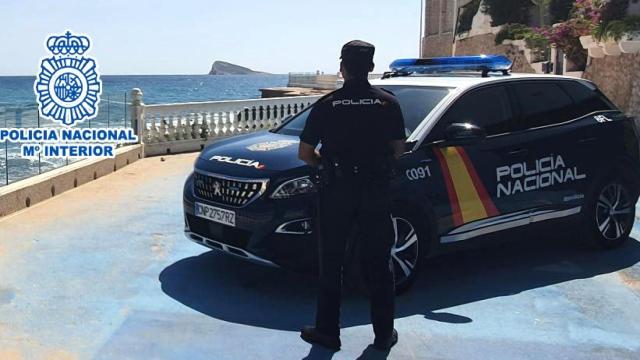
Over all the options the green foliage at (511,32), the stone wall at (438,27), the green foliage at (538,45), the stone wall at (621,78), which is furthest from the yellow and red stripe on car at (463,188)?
the stone wall at (438,27)

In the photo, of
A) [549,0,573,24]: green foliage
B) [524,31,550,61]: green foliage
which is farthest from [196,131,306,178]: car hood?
[549,0,573,24]: green foliage

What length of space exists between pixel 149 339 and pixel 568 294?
305cm

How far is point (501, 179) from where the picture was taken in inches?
207

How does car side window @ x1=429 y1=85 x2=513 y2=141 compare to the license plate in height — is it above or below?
above

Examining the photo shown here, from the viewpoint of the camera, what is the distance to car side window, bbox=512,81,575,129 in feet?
18.3

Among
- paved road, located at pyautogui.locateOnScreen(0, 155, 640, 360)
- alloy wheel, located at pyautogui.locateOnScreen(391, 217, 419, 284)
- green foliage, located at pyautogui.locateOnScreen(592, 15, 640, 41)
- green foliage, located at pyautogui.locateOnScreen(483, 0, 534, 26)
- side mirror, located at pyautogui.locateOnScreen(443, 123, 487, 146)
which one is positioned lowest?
paved road, located at pyautogui.locateOnScreen(0, 155, 640, 360)

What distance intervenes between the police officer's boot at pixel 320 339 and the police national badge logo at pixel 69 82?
8.43m

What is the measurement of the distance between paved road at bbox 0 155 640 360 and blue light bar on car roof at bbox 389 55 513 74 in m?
1.66

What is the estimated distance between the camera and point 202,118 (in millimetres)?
13203

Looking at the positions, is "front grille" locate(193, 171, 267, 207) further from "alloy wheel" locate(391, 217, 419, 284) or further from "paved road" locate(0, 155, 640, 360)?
"alloy wheel" locate(391, 217, 419, 284)

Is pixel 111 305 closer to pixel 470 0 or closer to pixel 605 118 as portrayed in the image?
pixel 605 118

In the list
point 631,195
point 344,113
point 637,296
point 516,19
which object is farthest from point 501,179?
point 516,19

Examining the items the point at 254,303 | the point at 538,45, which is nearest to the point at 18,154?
the point at 254,303

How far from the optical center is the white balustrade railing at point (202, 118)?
39.9 feet
